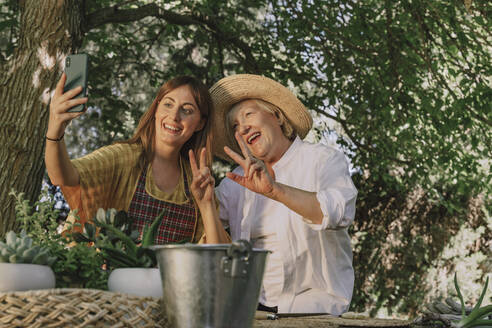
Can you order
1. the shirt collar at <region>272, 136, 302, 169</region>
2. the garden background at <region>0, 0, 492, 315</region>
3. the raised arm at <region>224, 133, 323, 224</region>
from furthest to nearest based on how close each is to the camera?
1. the garden background at <region>0, 0, 492, 315</region>
2. the shirt collar at <region>272, 136, 302, 169</region>
3. the raised arm at <region>224, 133, 323, 224</region>

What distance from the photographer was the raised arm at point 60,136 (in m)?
1.87

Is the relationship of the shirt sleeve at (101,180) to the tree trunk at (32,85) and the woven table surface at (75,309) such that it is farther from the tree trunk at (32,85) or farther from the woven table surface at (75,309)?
the tree trunk at (32,85)

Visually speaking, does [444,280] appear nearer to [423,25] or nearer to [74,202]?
[423,25]

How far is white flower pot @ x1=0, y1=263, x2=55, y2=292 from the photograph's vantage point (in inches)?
50.6

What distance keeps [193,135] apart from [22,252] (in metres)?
1.75

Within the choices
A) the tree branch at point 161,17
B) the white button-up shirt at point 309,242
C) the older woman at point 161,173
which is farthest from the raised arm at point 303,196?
the tree branch at point 161,17

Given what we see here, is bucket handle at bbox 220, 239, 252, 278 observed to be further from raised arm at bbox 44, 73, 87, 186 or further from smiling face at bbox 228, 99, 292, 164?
smiling face at bbox 228, 99, 292, 164

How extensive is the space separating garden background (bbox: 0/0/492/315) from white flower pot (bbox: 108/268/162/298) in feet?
1.40

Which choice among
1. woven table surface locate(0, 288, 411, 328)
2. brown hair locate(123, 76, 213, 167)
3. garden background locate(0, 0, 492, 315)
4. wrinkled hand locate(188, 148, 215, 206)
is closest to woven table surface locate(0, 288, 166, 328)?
woven table surface locate(0, 288, 411, 328)

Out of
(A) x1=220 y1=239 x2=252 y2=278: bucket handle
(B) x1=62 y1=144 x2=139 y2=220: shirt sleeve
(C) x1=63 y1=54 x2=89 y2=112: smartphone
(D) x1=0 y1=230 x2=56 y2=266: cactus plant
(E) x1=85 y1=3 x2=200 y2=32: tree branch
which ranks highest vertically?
(E) x1=85 y1=3 x2=200 y2=32: tree branch

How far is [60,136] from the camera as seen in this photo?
6.80 feet

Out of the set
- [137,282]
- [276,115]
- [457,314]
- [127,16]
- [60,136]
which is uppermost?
[127,16]

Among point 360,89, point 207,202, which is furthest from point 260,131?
point 360,89

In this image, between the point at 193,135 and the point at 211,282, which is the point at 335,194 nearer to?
the point at 193,135
